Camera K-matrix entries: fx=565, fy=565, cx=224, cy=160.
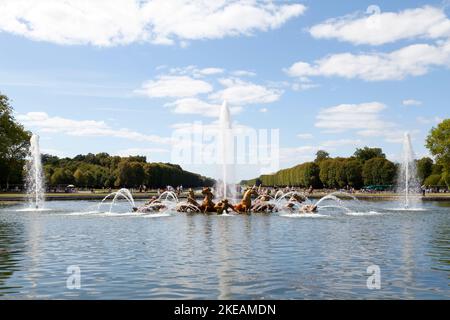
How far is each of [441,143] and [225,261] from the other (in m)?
75.2

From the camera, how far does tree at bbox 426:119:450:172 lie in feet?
281

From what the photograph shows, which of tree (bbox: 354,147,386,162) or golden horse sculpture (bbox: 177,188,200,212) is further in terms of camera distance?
tree (bbox: 354,147,386,162)

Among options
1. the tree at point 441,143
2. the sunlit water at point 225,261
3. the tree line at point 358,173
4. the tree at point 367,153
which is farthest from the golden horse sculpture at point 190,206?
the tree at point 367,153

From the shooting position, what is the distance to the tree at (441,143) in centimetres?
8562

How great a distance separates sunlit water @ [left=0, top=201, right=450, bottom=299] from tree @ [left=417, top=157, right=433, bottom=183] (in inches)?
4377

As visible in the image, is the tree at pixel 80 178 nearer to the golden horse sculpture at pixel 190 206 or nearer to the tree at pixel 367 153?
the tree at pixel 367 153

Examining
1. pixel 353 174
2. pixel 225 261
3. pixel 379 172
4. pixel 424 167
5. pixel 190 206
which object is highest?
pixel 424 167

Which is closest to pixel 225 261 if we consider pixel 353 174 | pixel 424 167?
pixel 353 174

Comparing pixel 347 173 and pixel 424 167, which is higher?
pixel 424 167

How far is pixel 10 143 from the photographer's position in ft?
274

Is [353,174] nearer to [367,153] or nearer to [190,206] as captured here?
[367,153]

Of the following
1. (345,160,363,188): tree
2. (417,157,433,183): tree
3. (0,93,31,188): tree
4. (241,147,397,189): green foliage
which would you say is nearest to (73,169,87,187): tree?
(0,93,31,188): tree

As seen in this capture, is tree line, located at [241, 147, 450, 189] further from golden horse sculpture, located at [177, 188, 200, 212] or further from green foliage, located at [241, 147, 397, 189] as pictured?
golden horse sculpture, located at [177, 188, 200, 212]
